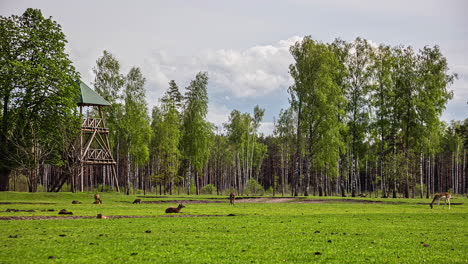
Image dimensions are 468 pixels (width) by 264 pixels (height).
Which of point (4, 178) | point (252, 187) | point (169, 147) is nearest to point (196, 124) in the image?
point (169, 147)

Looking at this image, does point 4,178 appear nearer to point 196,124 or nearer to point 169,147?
point 169,147

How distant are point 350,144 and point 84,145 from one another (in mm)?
45602

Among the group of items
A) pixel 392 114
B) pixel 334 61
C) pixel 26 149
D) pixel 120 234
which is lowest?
pixel 120 234

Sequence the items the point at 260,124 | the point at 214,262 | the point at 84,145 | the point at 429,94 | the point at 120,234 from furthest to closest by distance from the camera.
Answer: the point at 260,124 < the point at 429,94 < the point at 84,145 < the point at 120,234 < the point at 214,262

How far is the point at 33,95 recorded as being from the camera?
48.8m

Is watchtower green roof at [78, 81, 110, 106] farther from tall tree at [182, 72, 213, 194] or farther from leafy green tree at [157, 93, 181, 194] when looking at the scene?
tall tree at [182, 72, 213, 194]

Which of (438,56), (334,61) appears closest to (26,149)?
(334,61)

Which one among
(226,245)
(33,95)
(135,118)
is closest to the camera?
(226,245)

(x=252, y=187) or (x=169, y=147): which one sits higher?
(x=169, y=147)

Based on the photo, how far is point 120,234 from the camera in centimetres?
1435

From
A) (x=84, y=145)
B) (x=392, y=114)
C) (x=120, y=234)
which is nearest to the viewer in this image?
(x=120, y=234)

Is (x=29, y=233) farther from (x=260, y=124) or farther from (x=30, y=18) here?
(x=260, y=124)

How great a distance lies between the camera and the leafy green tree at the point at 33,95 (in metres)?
47.4

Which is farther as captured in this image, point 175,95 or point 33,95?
point 175,95
